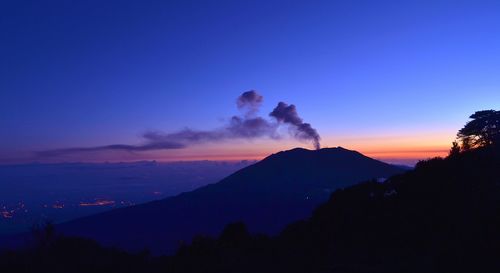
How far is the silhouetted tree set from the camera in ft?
180

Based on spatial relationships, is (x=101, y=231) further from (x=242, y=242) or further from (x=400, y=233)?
(x=400, y=233)

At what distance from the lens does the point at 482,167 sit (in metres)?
35.1

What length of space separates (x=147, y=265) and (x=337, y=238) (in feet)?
46.4

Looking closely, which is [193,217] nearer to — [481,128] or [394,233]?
[481,128]

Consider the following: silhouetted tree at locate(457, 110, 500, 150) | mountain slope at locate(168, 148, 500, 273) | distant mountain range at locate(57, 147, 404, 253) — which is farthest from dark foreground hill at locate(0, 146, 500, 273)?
distant mountain range at locate(57, 147, 404, 253)

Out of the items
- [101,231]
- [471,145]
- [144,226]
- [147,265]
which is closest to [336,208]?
[147,265]

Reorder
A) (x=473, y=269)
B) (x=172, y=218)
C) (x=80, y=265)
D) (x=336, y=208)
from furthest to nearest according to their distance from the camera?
1. (x=172, y=218)
2. (x=336, y=208)
3. (x=80, y=265)
4. (x=473, y=269)

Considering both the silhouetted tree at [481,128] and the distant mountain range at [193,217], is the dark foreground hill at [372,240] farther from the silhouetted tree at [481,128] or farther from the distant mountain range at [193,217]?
the distant mountain range at [193,217]

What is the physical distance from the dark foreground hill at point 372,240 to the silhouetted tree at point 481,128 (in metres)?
16.9

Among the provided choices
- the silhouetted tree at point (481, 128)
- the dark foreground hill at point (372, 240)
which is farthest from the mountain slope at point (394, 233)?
the silhouetted tree at point (481, 128)

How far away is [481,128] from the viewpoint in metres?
56.3

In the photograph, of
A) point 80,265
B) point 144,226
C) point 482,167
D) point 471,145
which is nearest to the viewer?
point 80,265

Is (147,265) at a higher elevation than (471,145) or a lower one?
lower

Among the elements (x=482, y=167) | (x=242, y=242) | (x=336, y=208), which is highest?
(x=482, y=167)
